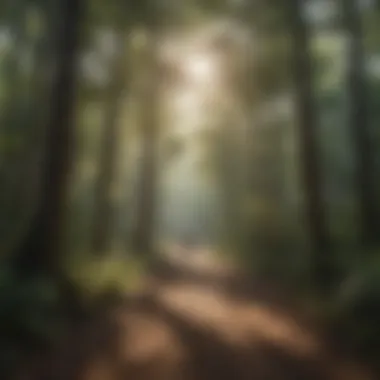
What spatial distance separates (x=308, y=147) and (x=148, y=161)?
1.72ft

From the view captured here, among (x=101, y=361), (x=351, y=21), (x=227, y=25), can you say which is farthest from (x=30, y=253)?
(x=351, y=21)

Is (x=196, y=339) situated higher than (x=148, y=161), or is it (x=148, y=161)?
(x=148, y=161)

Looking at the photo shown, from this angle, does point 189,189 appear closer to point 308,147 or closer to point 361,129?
point 308,147

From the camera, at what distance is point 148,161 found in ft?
7.16

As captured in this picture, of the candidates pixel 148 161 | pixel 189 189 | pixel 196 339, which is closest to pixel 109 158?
pixel 148 161

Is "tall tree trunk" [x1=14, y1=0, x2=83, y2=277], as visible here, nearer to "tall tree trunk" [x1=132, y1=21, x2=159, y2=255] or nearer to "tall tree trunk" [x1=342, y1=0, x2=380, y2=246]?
"tall tree trunk" [x1=132, y1=21, x2=159, y2=255]

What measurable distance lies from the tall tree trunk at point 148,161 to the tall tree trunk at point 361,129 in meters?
0.65

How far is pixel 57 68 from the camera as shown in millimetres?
2264

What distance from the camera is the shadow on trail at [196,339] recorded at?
201 centimetres

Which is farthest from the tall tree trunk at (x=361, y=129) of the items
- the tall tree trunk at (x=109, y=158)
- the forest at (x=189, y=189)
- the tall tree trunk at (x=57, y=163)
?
the tall tree trunk at (x=57, y=163)

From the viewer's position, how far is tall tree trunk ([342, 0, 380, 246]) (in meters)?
2.14

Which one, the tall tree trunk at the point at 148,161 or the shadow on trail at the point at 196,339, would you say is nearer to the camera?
the shadow on trail at the point at 196,339

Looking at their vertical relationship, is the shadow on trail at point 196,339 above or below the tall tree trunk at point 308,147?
below

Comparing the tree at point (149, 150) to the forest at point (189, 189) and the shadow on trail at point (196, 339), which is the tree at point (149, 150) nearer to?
the forest at point (189, 189)
